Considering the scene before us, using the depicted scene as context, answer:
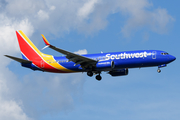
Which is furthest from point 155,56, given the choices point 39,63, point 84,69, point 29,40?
point 29,40

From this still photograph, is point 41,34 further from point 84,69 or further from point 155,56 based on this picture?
point 155,56

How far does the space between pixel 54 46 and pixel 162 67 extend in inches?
733

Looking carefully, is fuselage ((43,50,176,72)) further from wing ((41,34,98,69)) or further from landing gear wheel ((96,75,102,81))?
landing gear wheel ((96,75,102,81))

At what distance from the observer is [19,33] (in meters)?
69.7

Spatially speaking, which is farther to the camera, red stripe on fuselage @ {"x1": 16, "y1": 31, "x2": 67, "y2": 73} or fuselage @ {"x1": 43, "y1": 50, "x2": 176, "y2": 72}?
A: red stripe on fuselage @ {"x1": 16, "y1": 31, "x2": 67, "y2": 73}

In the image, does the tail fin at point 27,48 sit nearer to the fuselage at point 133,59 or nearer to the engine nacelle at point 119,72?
the fuselage at point 133,59

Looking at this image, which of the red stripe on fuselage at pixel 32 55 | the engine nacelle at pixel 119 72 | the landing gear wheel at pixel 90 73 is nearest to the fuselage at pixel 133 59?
the landing gear wheel at pixel 90 73

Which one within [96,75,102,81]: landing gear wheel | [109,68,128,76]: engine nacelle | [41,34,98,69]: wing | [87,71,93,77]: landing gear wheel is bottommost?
[87,71,93,77]: landing gear wheel

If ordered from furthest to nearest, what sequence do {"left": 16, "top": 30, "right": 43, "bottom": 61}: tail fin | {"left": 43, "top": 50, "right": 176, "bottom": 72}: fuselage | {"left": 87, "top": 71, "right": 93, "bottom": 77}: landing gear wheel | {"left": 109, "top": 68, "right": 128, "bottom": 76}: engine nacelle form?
1. {"left": 16, "top": 30, "right": 43, "bottom": 61}: tail fin
2. {"left": 109, "top": 68, "right": 128, "bottom": 76}: engine nacelle
3. {"left": 87, "top": 71, "right": 93, "bottom": 77}: landing gear wheel
4. {"left": 43, "top": 50, "right": 176, "bottom": 72}: fuselage

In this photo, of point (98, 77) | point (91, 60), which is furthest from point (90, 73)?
point (98, 77)

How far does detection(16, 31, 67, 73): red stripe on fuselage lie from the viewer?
2500 inches

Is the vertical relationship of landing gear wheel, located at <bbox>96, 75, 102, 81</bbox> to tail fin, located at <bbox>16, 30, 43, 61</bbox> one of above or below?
below

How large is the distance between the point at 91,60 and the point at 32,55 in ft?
45.3

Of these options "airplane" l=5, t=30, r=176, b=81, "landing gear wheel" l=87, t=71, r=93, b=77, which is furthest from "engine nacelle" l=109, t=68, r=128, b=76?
"landing gear wheel" l=87, t=71, r=93, b=77
